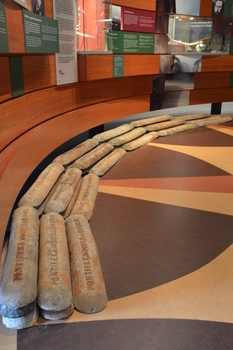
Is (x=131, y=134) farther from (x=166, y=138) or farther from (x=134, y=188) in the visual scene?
(x=134, y=188)

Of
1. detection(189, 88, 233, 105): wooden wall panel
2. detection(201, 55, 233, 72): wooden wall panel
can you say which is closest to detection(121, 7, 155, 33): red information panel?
detection(201, 55, 233, 72): wooden wall panel

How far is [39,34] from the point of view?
339 centimetres

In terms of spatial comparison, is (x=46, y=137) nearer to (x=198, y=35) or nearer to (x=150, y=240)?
(x=150, y=240)

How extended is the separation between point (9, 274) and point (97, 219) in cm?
130

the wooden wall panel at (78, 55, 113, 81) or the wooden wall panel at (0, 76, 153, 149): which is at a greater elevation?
the wooden wall panel at (78, 55, 113, 81)

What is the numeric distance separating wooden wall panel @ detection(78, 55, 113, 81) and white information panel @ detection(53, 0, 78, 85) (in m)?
0.15

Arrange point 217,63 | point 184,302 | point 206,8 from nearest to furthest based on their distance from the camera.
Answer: point 184,302 → point 206,8 → point 217,63

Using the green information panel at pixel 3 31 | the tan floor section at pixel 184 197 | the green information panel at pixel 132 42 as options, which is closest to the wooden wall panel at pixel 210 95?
the green information panel at pixel 132 42

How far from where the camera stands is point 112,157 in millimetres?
4910

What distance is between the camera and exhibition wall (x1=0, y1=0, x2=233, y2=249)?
291cm

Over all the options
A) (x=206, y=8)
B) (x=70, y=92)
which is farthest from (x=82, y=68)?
(x=206, y=8)

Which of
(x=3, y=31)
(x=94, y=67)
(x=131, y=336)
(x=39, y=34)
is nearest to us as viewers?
(x=131, y=336)

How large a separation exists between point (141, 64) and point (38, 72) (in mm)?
3030

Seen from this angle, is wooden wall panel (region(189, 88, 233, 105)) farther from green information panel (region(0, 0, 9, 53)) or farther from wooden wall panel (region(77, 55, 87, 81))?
green information panel (region(0, 0, 9, 53))
